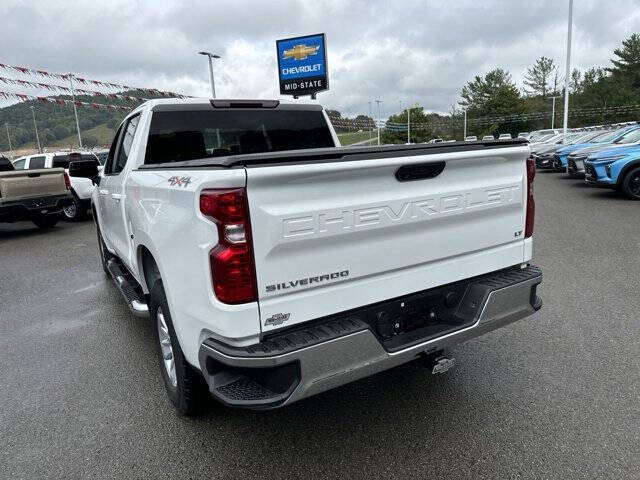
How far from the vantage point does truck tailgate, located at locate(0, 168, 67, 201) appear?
32.7ft

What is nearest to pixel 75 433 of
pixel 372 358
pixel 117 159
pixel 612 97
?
pixel 372 358

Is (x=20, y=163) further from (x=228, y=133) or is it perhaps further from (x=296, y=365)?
(x=296, y=365)

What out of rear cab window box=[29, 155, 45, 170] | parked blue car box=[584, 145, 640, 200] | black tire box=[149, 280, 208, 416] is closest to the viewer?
black tire box=[149, 280, 208, 416]

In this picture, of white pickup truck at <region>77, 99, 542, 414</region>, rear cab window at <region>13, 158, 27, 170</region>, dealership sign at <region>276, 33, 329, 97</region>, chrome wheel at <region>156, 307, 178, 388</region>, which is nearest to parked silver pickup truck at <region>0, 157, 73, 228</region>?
rear cab window at <region>13, 158, 27, 170</region>

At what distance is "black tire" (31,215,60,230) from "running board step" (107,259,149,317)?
719cm

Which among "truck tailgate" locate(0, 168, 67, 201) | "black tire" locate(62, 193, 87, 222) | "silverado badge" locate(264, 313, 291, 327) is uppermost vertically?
"truck tailgate" locate(0, 168, 67, 201)

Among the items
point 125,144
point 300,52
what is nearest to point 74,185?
point 125,144

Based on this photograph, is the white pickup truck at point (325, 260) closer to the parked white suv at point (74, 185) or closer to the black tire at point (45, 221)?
the black tire at point (45, 221)

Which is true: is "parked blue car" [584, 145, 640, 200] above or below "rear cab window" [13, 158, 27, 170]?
below

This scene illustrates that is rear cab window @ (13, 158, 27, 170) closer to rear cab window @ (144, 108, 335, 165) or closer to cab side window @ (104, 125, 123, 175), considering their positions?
cab side window @ (104, 125, 123, 175)

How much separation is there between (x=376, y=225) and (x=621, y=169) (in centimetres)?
1080

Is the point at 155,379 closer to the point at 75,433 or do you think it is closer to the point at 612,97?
the point at 75,433

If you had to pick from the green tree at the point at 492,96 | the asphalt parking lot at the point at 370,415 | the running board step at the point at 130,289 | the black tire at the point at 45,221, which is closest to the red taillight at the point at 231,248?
the asphalt parking lot at the point at 370,415

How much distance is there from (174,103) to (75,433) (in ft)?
8.29
